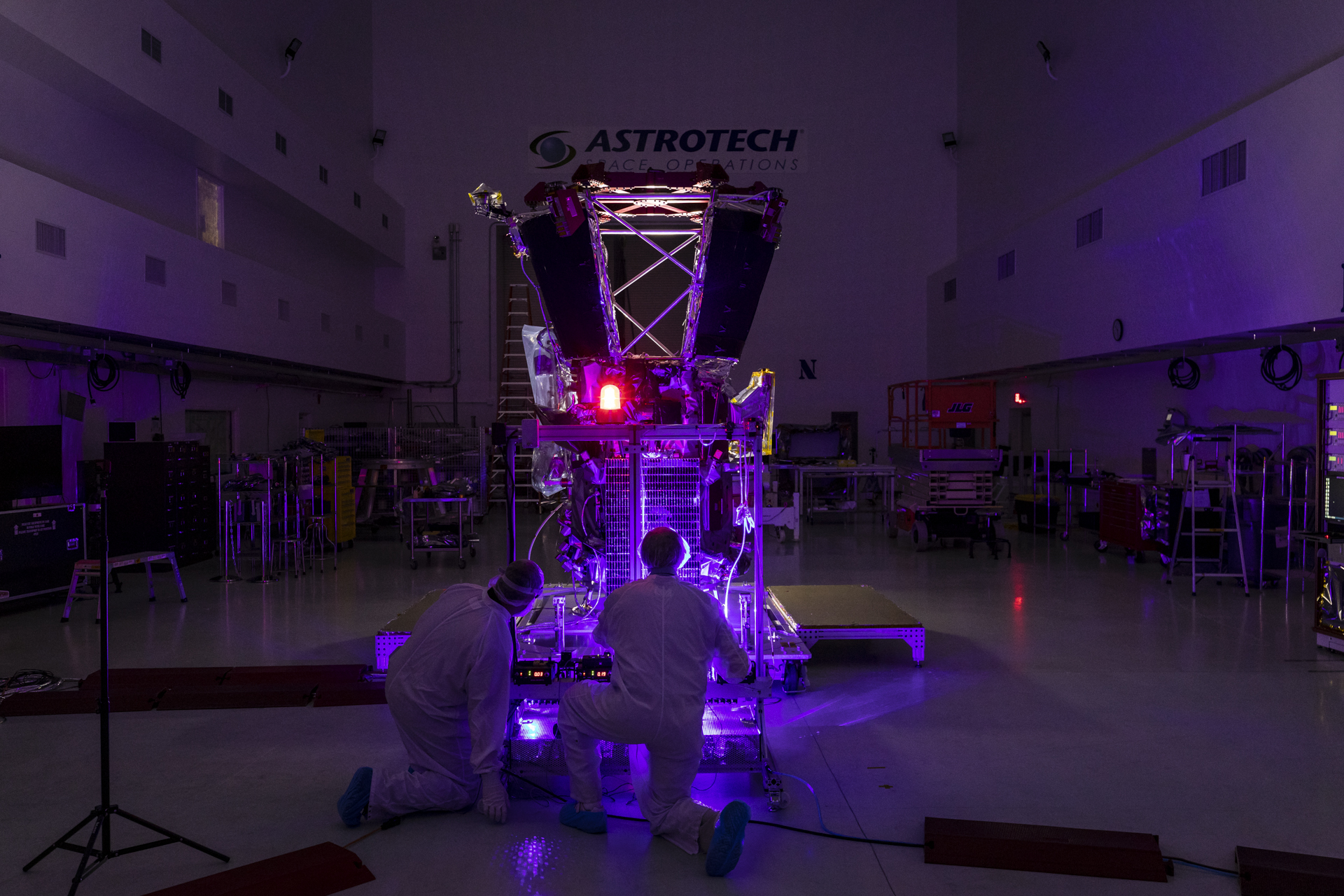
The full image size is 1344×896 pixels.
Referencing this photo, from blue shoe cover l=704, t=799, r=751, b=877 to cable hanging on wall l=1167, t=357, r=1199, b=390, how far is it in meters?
10.5

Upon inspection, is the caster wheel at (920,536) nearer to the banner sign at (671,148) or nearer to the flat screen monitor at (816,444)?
the flat screen monitor at (816,444)

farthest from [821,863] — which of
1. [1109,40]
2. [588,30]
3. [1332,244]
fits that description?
[588,30]

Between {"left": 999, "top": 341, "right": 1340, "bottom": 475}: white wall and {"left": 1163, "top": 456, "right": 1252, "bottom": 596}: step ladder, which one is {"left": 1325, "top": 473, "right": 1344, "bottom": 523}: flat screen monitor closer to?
{"left": 1163, "top": 456, "right": 1252, "bottom": 596}: step ladder

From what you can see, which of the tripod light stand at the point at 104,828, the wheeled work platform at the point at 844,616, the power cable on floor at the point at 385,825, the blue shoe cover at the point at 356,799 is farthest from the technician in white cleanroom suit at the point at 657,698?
the wheeled work platform at the point at 844,616

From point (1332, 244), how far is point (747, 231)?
666 centimetres

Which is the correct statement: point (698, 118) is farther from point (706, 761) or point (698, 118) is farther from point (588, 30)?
point (706, 761)

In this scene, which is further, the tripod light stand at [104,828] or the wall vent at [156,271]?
the wall vent at [156,271]

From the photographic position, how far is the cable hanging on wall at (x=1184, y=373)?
1120 cm

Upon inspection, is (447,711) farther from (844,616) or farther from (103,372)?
(103,372)

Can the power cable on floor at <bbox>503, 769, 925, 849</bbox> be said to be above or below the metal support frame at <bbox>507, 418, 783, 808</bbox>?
below

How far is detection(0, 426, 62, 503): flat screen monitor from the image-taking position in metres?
8.05

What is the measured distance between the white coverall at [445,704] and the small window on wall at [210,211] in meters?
10.8

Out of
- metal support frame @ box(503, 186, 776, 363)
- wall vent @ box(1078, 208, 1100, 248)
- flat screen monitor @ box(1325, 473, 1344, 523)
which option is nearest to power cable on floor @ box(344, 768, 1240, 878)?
metal support frame @ box(503, 186, 776, 363)

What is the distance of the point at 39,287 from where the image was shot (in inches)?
311
